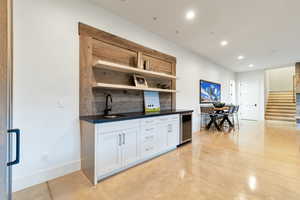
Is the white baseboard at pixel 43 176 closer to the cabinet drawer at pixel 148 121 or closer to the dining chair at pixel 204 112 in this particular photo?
the cabinet drawer at pixel 148 121

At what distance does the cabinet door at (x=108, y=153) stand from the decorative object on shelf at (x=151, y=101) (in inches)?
55.0

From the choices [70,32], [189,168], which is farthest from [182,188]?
[70,32]

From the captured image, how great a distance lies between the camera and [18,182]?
6.42 ft

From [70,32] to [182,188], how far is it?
9.93 ft

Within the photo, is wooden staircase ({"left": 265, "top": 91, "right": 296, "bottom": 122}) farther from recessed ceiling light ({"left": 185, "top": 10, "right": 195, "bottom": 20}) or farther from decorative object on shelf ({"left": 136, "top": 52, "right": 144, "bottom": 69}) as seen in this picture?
decorative object on shelf ({"left": 136, "top": 52, "right": 144, "bottom": 69})

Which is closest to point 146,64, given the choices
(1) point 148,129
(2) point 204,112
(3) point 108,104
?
(3) point 108,104

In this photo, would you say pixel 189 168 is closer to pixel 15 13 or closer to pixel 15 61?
pixel 15 61

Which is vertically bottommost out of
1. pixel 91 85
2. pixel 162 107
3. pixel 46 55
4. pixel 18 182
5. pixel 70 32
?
pixel 18 182

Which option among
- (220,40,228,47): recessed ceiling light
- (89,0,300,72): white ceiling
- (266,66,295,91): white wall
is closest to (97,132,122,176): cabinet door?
(89,0,300,72): white ceiling

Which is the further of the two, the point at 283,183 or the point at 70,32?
the point at 70,32

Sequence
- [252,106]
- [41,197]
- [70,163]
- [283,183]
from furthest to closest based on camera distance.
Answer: [252,106]
[70,163]
[283,183]
[41,197]

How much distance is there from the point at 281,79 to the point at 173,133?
38.3 feet

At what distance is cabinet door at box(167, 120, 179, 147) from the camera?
345 centimetres

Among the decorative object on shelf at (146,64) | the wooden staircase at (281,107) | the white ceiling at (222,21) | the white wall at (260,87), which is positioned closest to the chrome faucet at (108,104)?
the decorative object on shelf at (146,64)
